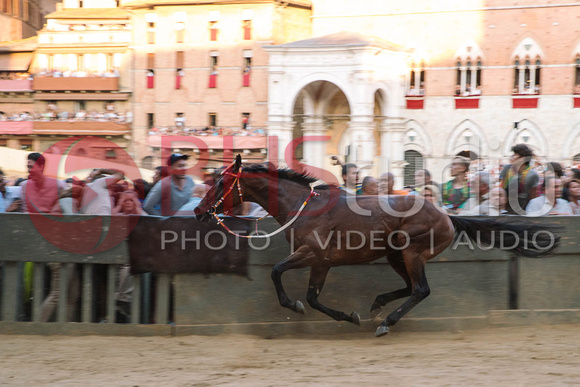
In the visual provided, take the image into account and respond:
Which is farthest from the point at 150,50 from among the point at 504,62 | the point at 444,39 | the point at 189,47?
the point at 504,62

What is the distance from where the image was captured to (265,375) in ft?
21.1

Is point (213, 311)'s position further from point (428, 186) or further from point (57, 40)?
point (57, 40)

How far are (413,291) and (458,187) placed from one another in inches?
94.4

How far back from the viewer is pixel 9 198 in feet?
31.7

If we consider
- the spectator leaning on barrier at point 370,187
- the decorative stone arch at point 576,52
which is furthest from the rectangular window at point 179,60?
the spectator leaning on barrier at point 370,187

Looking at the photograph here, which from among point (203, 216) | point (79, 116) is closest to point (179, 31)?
point (79, 116)

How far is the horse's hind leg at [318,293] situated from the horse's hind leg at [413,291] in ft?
1.29

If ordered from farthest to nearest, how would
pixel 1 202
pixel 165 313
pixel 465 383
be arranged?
pixel 1 202 → pixel 165 313 → pixel 465 383

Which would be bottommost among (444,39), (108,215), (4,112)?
(108,215)

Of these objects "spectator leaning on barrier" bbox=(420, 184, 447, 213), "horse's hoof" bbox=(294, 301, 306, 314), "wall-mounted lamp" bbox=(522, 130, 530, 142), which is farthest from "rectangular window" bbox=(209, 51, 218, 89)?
"horse's hoof" bbox=(294, 301, 306, 314)

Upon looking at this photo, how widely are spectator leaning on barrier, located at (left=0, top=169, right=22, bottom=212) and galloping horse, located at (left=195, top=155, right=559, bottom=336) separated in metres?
2.67

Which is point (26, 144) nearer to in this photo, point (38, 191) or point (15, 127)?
point (15, 127)

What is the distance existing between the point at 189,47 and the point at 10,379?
35.7 meters

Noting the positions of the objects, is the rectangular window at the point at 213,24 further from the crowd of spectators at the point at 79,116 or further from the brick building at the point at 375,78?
the crowd of spectators at the point at 79,116
